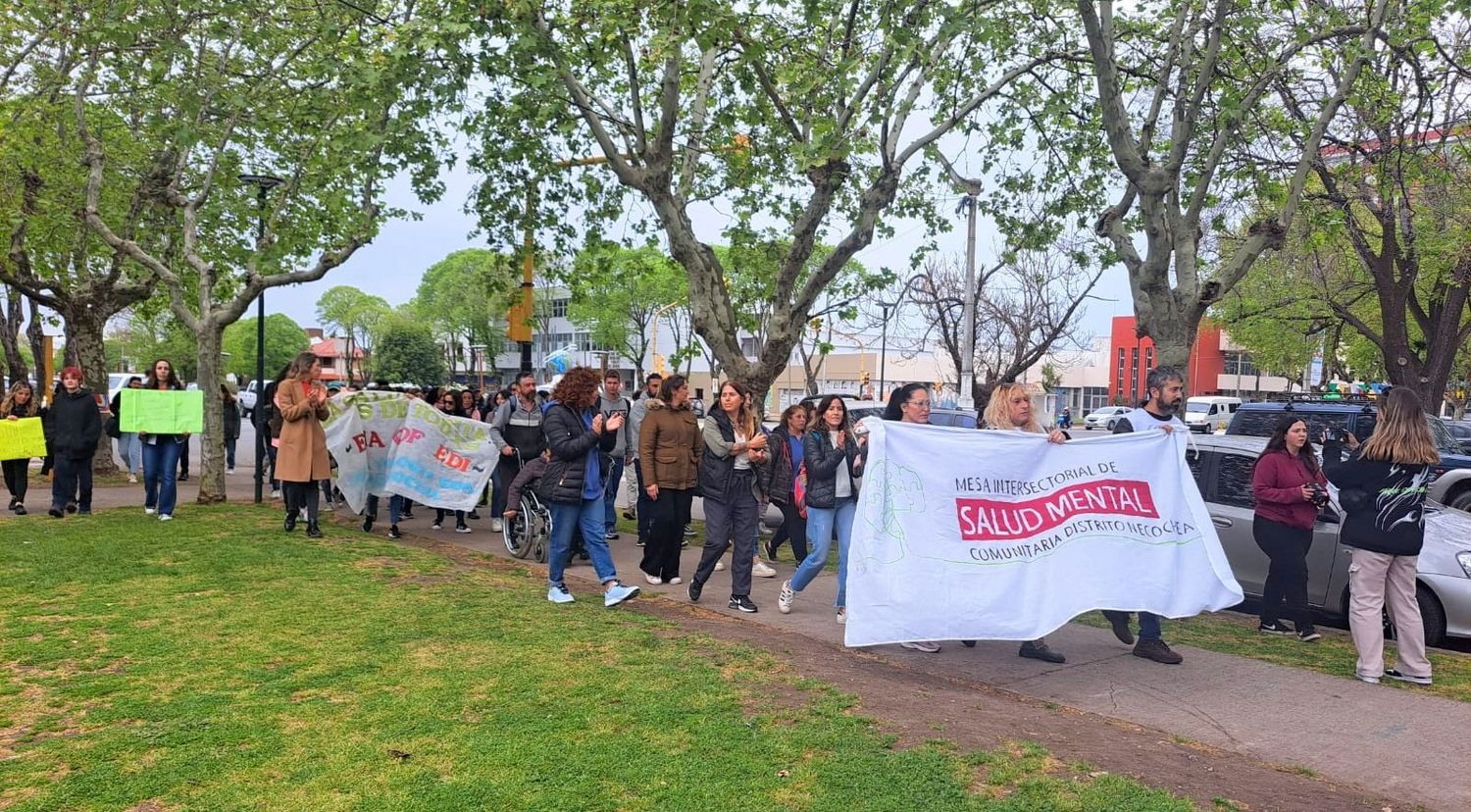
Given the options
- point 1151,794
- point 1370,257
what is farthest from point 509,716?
point 1370,257

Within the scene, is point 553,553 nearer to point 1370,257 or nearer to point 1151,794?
point 1151,794

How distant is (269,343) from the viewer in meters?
105

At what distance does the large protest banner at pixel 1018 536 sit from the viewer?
6125mm

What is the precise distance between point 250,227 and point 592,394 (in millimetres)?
12836

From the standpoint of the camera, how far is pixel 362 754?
4.46 meters

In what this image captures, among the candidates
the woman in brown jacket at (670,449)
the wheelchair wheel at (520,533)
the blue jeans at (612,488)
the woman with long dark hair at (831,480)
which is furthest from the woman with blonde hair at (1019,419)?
the blue jeans at (612,488)

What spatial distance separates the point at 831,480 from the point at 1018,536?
5.01 ft

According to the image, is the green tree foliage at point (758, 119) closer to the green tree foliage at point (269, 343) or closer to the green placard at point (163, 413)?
the green placard at point (163, 413)

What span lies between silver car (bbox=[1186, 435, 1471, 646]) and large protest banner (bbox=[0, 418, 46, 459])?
13.0m

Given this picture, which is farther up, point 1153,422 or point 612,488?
point 1153,422

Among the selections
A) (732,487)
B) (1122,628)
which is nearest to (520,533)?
(732,487)

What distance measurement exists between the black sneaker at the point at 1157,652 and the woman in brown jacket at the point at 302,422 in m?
8.02

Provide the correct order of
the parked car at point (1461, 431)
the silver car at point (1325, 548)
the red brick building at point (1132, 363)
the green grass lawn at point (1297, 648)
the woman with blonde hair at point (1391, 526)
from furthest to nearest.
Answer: the red brick building at point (1132, 363) → the parked car at point (1461, 431) → the silver car at point (1325, 548) → the green grass lawn at point (1297, 648) → the woman with blonde hair at point (1391, 526)

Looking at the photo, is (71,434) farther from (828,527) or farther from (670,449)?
(828,527)
